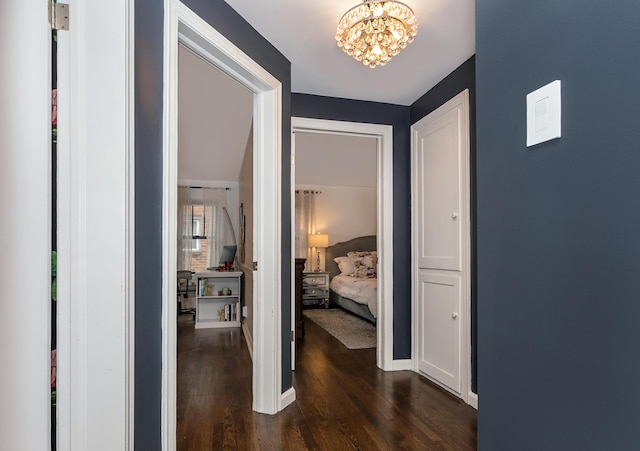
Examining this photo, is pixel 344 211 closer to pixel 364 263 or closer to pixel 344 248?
pixel 344 248

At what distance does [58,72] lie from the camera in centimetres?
118

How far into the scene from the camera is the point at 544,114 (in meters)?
0.80

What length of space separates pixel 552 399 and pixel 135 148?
4.72 feet

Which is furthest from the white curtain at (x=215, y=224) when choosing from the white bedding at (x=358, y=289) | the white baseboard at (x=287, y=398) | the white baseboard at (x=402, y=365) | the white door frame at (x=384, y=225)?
the white baseboard at (x=287, y=398)

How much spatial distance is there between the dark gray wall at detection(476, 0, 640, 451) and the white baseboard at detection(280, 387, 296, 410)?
180 centimetres

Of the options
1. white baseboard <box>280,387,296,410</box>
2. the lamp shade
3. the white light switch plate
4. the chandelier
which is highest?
the chandelier

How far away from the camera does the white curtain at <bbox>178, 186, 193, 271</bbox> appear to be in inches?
277

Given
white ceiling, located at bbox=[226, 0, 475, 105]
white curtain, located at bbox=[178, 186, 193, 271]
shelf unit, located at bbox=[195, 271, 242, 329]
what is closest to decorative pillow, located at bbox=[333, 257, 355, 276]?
shelf unit, located at bbox=[195, 271, 242, 329]

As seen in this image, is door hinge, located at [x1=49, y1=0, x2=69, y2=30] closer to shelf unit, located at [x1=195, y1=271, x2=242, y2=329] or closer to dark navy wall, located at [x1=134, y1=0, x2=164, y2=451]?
dark navy wall, located at [x1=134, y1=0, x2=164, y2=451]

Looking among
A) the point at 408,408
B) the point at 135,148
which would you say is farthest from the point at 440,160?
the point at 135,148

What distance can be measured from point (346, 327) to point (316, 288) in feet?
6.07

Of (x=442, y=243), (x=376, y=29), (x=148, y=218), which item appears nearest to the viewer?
(x=148, y=218)

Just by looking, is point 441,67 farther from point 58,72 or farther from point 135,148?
point 58,72

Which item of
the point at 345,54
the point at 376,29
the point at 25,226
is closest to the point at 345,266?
the point at 345,54
